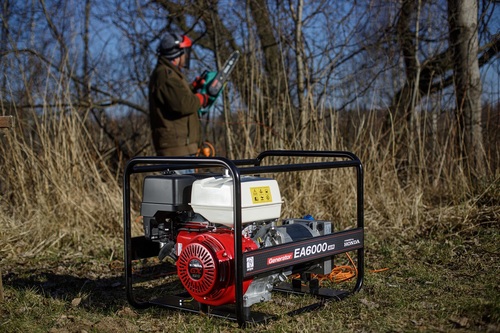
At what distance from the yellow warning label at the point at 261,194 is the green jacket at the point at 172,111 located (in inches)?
113

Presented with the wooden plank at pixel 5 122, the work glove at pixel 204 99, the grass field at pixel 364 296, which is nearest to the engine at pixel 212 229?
the grass field at pixel 364 296

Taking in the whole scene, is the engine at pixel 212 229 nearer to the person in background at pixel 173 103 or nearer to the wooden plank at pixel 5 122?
the wooden plank at pixel 5 122

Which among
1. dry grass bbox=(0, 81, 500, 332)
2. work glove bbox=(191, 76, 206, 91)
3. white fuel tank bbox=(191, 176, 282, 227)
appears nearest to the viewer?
white fuel tank bbox=(191, 176, 282, 227)

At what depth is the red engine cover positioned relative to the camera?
281 centimetres

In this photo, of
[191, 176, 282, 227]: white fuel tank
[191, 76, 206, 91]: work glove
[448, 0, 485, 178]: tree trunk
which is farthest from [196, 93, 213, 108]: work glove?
[191, 176, 282, 227]: white fuel tank

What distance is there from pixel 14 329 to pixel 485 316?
2.34m

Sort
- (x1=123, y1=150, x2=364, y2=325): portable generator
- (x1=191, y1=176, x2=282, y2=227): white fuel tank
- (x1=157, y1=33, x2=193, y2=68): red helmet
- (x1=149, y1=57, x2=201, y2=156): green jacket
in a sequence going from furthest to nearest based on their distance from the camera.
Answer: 1. (x1=157, y1=33, x2=193, y2=68): red helmet
2. (x1=149, y1=57, x2=201, y2=156): green jacket
3. (x1=191, y1=176, x2=282, y2=227): white fuel tank
4. (x1=123, y1=150, x2=364, y2=325): portable generator

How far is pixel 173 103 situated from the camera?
18.8 feet

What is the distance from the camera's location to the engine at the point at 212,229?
2844 millimetres

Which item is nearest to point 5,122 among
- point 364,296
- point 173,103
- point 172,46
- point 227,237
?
point 227,237

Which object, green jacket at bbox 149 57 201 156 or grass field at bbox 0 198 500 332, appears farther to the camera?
green jacket at bbox 149 57 201 156

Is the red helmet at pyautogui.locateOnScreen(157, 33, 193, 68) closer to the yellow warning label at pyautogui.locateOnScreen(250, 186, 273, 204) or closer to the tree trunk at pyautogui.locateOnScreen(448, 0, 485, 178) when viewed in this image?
the tree trunk at pyautogui.locateOnScreen(448, 0, 485, 178)

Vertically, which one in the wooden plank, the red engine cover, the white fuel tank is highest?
the wooden plank

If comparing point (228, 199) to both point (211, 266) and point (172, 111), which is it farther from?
point (172, 111)
